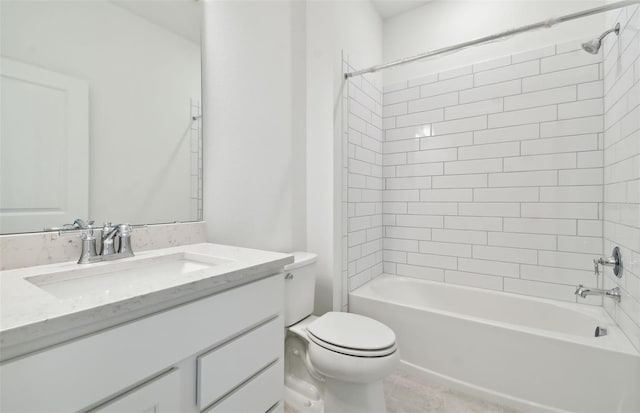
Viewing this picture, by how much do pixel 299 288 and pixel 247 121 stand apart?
1026 millimetres

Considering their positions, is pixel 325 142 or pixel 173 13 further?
pixel 325 142

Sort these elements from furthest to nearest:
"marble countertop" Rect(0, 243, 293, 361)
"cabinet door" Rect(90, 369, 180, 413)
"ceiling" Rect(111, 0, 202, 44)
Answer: "ceiling" Rect(111, 0, 202, 44)
"cabinet door" Rect(90, 369, 180, 413)
"marble countertop" Rect(0, 243, 293, 361)

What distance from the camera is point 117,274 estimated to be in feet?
3.52

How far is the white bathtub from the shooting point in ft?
4.38

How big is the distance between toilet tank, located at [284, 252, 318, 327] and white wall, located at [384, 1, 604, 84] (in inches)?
69.5

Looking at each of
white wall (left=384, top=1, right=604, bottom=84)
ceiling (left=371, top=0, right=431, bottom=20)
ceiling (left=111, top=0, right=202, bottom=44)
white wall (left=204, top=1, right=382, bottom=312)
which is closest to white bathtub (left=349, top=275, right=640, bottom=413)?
white wall (left=204, top=1, right=382, bottom=312)

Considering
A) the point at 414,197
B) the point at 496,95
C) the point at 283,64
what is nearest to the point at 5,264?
the point at 283,64

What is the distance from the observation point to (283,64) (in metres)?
1.78

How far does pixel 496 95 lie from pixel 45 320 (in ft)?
8.31

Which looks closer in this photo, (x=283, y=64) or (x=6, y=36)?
(x=6, y=36)

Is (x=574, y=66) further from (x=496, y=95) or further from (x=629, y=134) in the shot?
(x=629, y=134)

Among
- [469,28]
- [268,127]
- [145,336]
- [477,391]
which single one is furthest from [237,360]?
[469,28]

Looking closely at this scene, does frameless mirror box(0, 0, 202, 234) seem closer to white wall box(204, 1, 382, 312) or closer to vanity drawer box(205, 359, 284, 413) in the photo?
white wall box(204, 1, 382, 312)

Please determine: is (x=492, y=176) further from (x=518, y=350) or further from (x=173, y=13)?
(x=173, y=13)
